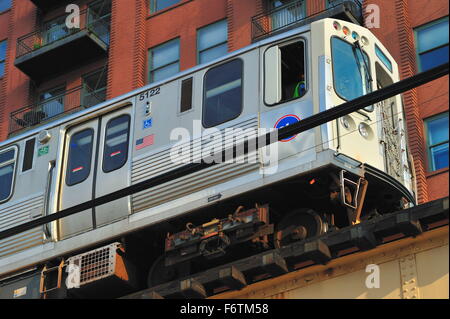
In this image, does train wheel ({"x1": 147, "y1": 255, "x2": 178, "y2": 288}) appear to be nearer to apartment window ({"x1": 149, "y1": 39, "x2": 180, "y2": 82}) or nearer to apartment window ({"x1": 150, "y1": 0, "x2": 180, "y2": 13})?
apartment window ({"x1": 149, "y1": 39, "x2": 180, "y2": 82})

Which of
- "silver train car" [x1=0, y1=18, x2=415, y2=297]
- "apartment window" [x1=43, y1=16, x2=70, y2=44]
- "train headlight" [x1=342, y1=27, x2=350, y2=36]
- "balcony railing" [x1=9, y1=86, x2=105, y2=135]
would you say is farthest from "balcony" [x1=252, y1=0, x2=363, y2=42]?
"train headlight" [x1=342, y1=27, x2=350, y2=36]

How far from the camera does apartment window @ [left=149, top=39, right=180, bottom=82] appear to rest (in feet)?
89.3

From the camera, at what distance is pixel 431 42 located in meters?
23.0

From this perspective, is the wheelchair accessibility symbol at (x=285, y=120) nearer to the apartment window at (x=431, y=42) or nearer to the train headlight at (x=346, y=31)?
the train headlight at (x=346, y=31)

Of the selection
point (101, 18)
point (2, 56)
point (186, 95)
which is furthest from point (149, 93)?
point (2, 56)

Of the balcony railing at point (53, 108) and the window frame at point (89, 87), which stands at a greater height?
the window frame at point (89, 87)

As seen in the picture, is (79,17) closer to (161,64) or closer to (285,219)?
(161,64)

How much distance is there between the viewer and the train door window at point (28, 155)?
1836cm

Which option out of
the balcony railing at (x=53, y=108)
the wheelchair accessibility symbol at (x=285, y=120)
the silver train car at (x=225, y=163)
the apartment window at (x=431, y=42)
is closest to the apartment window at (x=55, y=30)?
the balcony railing at (x=53, y=108)

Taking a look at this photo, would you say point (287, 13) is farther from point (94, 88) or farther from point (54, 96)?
point (54, 96)

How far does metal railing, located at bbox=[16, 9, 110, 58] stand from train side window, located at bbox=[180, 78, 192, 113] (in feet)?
41.0

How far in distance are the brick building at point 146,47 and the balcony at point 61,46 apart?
0.03 m
